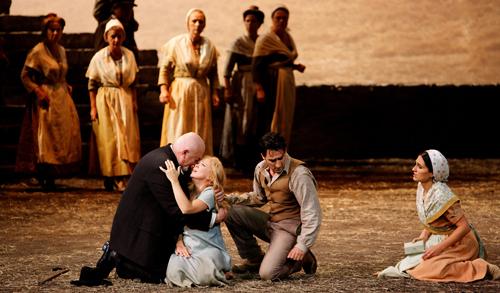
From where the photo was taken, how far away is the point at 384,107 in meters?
16.5

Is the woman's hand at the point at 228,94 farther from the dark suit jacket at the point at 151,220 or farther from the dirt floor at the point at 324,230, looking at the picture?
the dark suit jacket at the point at 151,220

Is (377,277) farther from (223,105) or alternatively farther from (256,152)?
(223,105)

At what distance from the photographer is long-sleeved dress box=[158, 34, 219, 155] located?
1102 centimetres

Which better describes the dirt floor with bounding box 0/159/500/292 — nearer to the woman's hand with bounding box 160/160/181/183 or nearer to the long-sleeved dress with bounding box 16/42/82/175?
the long-sleeved dress with bounding box 16/42/82/175

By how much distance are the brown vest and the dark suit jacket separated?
1.75ft

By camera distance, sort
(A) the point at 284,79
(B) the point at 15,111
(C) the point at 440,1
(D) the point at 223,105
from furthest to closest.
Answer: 1. (C) the point at 440,1
2. (D) the point at 223,105
3. (B) the point at 15,111
4. (A) the point at 284,79

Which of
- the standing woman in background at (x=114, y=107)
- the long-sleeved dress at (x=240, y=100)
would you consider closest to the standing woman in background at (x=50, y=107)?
the standing woman in background at (x=114, y=107)

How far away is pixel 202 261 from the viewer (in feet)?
21.1

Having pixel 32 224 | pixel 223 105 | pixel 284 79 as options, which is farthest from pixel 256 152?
pixel 32 224

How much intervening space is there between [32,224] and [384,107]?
8228mm

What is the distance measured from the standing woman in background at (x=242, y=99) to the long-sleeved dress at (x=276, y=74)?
51 centimetres

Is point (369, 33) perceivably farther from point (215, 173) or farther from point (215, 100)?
point (215, 173)

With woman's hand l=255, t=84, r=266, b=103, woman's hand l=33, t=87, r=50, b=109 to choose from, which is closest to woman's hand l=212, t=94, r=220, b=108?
woman's hand l=255, t=84, r=266, b=103

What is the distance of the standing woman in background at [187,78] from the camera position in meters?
11.0
